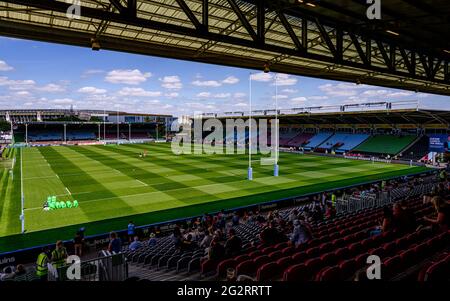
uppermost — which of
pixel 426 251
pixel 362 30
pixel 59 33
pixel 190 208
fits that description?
pixel 362 30

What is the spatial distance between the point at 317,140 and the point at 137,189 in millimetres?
49999

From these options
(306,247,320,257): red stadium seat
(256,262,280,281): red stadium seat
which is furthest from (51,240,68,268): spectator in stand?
(306,247,320,257): red stadium seat

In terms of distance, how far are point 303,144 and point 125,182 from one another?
48254mm

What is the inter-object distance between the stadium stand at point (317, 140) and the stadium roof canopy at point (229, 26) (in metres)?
56.1

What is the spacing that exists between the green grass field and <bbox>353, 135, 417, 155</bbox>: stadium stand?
12.1 m

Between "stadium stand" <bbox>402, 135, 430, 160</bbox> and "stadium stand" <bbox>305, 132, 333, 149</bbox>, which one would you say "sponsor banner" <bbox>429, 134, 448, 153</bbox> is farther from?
"stadium stand" <bbox>305, 132, 333, 149</bbox>

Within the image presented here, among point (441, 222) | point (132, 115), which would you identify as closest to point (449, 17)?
point (441, 222)

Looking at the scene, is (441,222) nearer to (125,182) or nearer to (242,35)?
(242,35)

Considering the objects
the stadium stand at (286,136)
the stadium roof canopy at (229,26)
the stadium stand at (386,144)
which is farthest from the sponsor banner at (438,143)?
the stadium roof canopy at (229,26)

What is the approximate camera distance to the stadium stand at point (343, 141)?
198ft

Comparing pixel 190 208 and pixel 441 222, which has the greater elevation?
pixel 441 222

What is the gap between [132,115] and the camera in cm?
14262

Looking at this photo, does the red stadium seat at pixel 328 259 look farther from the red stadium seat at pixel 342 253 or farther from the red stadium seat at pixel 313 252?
the red stadium seat at pixel 313 252

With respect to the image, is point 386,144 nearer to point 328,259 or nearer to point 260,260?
point 328,259
